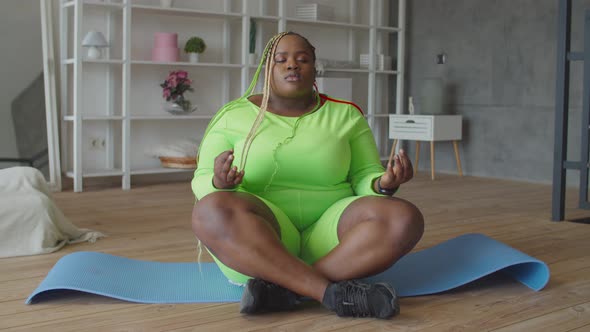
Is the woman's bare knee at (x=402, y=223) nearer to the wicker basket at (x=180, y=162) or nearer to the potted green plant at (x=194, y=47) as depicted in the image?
the wicker basket at (x=180, y=162)

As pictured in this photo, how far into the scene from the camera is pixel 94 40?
16.3 ft

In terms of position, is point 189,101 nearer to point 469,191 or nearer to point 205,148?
point 469,191

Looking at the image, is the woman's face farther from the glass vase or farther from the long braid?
the glass vase

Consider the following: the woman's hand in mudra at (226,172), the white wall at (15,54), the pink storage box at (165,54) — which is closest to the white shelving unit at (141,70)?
the pink storage box at (165,54)

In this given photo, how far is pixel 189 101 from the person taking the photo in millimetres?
5578

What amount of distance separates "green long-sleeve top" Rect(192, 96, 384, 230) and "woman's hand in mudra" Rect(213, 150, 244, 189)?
130 millimetres

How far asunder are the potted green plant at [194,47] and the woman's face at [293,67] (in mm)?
3278

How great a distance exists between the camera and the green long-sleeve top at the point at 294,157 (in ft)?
7.35

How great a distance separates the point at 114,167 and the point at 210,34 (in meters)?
1.33

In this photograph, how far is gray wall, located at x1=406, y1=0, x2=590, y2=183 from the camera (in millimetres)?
5738

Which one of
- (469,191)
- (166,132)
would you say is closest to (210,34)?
(166,132)

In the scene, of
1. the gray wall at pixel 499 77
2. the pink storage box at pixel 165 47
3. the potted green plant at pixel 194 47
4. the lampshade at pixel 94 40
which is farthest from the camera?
the gray wall at pixel 499 77

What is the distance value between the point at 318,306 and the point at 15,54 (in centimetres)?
353

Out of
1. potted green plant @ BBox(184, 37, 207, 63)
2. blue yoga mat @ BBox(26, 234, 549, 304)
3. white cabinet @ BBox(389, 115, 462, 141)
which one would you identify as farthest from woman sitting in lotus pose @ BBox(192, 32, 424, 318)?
white cabinet @ BBox(389, 115, 462, 141)
